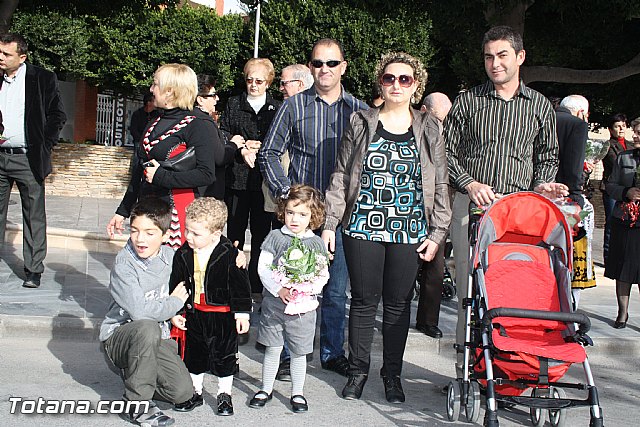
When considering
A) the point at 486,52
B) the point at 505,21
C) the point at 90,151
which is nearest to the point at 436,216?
the point at 486,52

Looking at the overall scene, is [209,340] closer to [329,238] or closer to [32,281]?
[329,238]

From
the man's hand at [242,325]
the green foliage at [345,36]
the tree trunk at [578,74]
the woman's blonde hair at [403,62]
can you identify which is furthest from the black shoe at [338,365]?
the green foliage at [345,36]

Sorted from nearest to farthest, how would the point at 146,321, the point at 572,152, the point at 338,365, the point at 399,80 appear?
the point at 146,321
the point at 399,80
the point at 572,152
the point at 338,365

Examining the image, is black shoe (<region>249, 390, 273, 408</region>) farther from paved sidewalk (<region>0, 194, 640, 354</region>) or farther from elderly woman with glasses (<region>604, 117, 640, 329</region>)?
elderly woman with glasses (<region>604, 117, 640, 329</region>)

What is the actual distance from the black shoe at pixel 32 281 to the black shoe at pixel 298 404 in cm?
367

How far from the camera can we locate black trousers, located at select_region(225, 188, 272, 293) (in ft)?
25.2

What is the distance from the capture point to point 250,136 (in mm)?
7535

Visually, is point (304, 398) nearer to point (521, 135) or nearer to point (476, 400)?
point (476, 400)

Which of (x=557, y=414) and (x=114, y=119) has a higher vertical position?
(x=114, y=119)

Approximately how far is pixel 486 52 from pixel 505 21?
5986 millimetres

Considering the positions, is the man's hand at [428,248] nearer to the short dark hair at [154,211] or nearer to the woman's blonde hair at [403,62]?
the woman's blonde hair at [403,62]

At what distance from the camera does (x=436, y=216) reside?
5.58 meters

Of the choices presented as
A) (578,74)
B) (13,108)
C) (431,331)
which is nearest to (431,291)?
(431,331)

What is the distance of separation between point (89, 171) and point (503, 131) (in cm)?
1539
